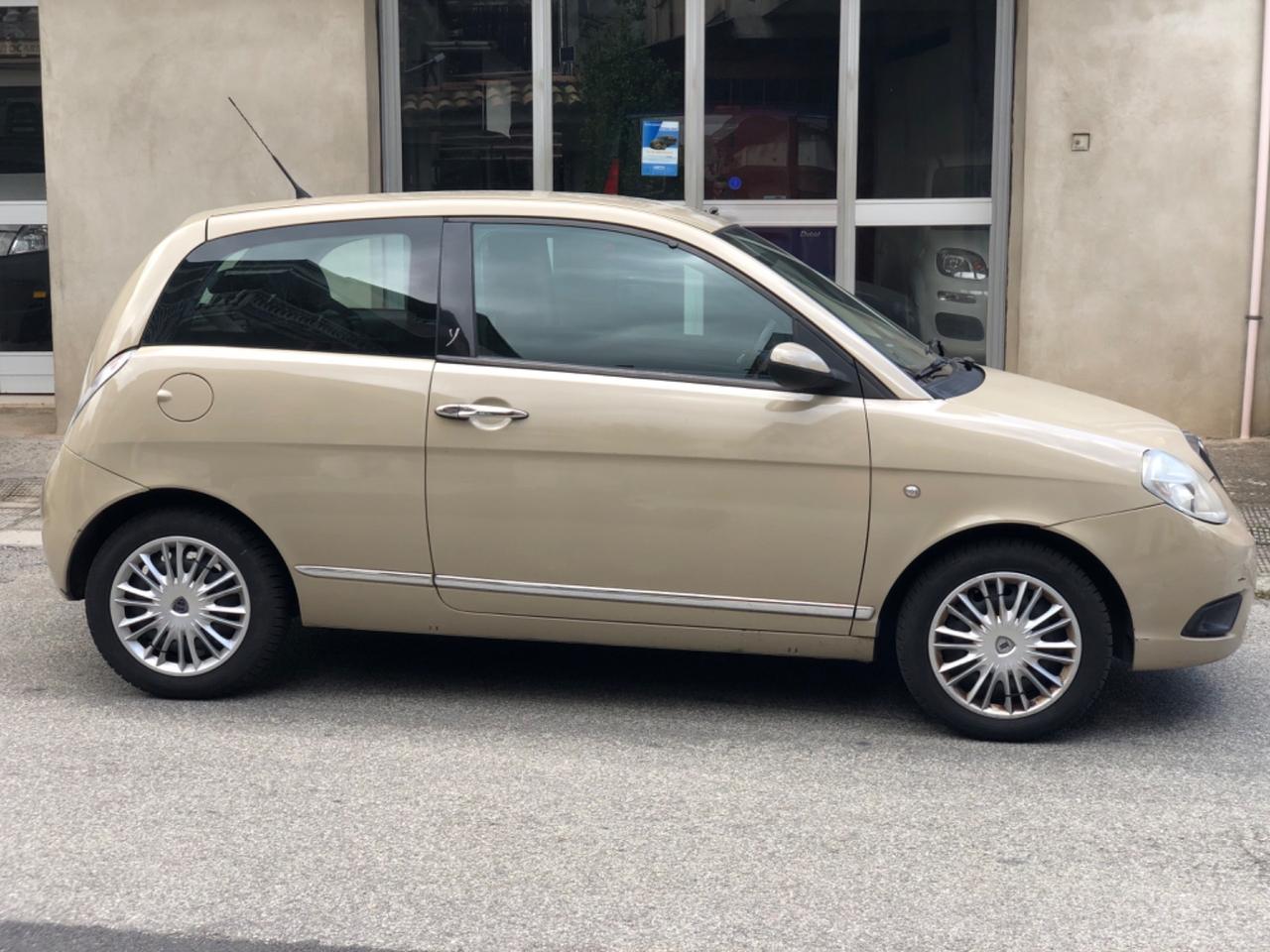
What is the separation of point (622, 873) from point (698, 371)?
1.78 m

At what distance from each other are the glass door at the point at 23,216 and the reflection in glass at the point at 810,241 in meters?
5.71

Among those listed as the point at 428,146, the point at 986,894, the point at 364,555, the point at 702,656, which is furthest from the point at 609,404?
the point at 428,146

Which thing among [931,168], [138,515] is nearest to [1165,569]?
[138,515]

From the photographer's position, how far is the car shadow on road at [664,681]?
538 cm

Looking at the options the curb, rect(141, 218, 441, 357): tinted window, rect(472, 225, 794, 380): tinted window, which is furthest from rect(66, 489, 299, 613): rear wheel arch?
the curb

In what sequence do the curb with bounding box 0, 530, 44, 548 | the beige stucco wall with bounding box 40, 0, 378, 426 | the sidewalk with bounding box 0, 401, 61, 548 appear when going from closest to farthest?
1. the curb with bounding box 0, 530, 44, 548
2. the sidewalk with bounding box 0, 401, 61, 548
3. the beige stucco wall with bounding box 40, 0, 378, 426

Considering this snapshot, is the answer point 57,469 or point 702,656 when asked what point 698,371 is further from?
point 57,469

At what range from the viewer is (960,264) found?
10922mm

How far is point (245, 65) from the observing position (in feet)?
34.9

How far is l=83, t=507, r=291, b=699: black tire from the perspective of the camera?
5.29 meters

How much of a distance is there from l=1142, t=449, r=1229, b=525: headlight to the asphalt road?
775 mm

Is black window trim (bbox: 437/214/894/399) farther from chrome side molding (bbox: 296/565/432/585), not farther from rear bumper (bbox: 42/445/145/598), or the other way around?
rear bumper (bbox: 42/445/145/598)

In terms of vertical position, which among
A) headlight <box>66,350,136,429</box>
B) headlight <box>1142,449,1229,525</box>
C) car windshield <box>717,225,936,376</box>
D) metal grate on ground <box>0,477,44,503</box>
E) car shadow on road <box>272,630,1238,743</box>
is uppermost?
car windshield <box>717,225,936,376</box>

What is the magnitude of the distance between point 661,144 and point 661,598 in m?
6.40
